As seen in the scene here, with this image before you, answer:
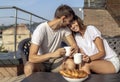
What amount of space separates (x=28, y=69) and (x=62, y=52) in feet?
1.31

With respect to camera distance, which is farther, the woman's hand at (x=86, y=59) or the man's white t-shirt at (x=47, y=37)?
the man's white t-shirt at (x=47, y=37)

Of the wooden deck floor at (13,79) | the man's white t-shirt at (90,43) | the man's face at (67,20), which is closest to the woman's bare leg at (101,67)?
the man's white t-shirt at (90,43)

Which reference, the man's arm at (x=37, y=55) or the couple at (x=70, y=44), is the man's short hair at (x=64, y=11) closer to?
the couple at (x=70, y=44)

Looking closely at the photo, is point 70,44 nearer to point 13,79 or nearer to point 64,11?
point 64,11

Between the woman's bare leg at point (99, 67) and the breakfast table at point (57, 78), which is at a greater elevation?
the woman's bare leg at point (99, 67)

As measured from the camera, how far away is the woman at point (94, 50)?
3.28 metres

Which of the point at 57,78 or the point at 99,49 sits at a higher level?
the point at 99,49

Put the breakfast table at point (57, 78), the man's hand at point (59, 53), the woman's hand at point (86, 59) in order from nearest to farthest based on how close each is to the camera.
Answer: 1. the breakfast table at point (57, 78)
2. the man's hand at point (59, 53)
3. the woman's hand at point (86, 59)

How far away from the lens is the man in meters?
3.33

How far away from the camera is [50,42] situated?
3.54 metres

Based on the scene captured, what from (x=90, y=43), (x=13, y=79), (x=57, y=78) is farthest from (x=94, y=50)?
(x=13, y=79)

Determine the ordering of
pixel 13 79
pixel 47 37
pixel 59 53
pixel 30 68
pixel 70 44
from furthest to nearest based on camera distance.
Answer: pixel 13 79 < pixel 70 44 < pixel 47 37 < pixel 30 68 < pixel 59 53

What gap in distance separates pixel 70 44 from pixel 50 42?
229mm

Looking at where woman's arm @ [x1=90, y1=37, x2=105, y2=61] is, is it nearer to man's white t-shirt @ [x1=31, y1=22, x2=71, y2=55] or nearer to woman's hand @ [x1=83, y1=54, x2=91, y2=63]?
woman's hand @ [x1=83, y1=54, x2=91, y2=63]
